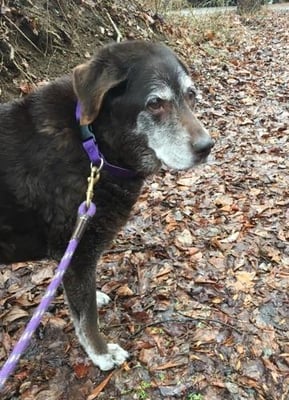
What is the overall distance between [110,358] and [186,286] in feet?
3.37

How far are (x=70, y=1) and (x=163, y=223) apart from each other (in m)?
5.29

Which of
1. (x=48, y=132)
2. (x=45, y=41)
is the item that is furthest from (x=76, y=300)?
(x=45, y=41)

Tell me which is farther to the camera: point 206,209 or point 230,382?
point 206,209

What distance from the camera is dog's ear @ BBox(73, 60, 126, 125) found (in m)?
2.78

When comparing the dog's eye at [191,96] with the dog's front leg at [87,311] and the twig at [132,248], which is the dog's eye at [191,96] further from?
the twig at [132,248]

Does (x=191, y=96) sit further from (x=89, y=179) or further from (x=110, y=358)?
(x=110, y=358)

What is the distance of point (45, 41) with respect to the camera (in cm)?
719

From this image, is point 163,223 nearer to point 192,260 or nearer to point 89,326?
point 192,260

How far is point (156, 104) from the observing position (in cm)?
294

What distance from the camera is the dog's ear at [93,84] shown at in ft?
9.11

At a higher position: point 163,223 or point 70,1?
point 70,1

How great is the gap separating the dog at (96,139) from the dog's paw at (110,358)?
1.57 ft

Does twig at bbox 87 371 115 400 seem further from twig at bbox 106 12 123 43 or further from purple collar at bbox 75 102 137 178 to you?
twig at bbox 106 12 123 43

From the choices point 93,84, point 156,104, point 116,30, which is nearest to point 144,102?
point 156,104
